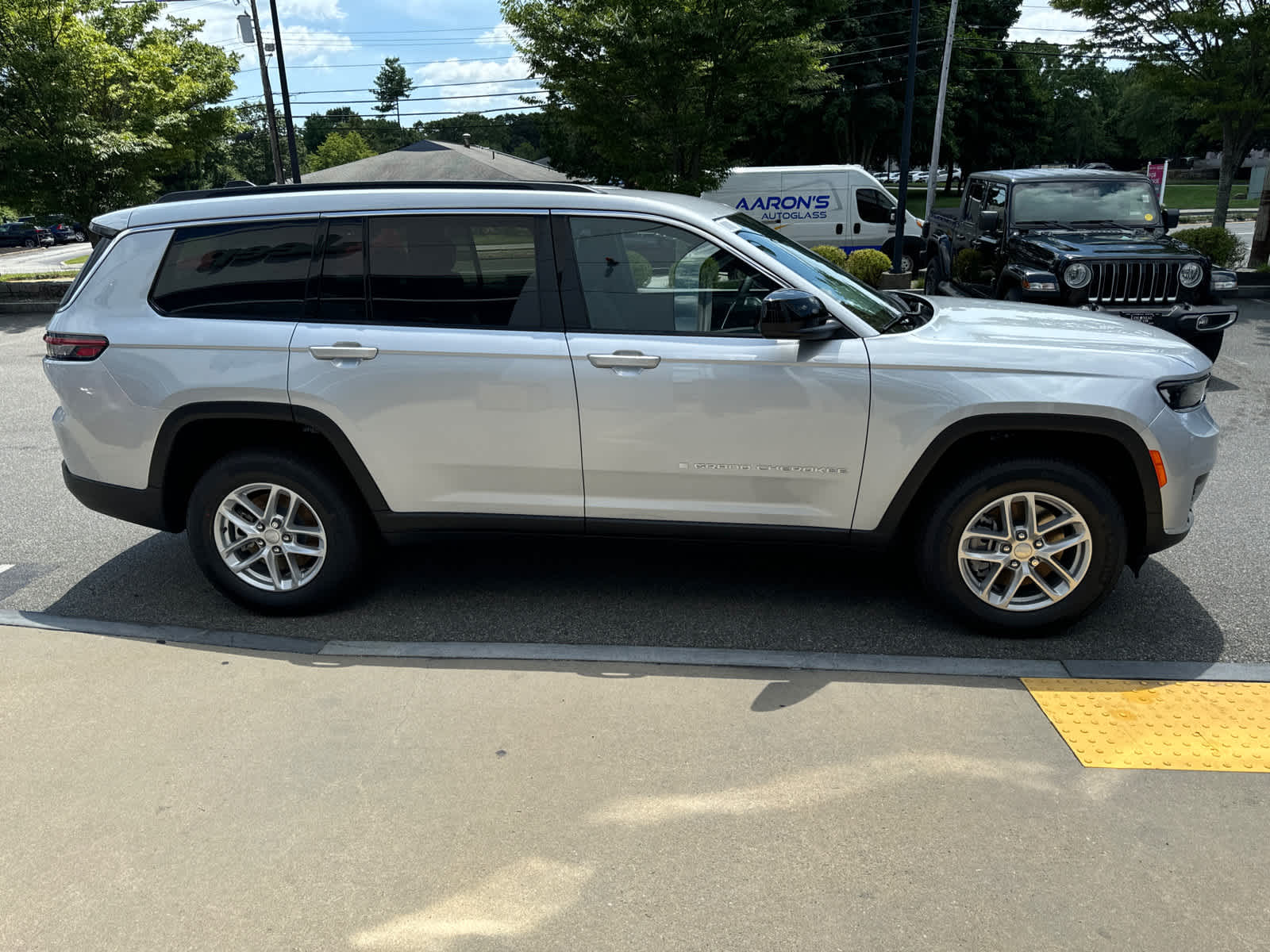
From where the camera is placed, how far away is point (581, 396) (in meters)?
3.99

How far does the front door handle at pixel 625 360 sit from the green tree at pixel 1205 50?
13.9 m

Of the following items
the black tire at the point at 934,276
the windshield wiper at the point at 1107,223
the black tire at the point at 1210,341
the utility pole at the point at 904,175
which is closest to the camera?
the black tire at the point at 1210,341

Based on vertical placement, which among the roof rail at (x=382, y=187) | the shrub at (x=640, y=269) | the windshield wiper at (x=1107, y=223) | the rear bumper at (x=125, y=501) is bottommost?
the rear bumper at (x=125, y=501)

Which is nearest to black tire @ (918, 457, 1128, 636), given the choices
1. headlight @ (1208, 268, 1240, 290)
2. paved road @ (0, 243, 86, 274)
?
headlight @ (1208, 268, 1240, 290)

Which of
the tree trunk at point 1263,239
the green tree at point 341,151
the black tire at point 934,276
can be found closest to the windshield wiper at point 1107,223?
the black tire at point 934,276

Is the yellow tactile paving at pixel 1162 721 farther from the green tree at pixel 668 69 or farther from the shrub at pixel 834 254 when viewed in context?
the green tree at pixel 668 69

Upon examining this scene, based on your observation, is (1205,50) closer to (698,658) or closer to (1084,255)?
(1084,255)

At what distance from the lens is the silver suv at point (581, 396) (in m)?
3.87

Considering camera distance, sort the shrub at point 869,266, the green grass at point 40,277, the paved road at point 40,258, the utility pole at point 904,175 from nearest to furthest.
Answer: the shrub at point 869,266, the utility pole at point 904,175, the green grass at point 40,277, the paved road at point 40,258

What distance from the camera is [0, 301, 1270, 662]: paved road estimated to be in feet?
13.7

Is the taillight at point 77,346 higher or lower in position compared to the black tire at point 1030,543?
higher

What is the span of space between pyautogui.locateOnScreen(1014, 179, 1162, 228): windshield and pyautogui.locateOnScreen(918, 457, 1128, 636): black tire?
23.6 feet

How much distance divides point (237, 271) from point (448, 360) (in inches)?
41.0

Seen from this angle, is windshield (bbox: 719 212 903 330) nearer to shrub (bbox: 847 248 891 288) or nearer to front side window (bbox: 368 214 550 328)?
front side window (bbox: 368 214 550 328)
